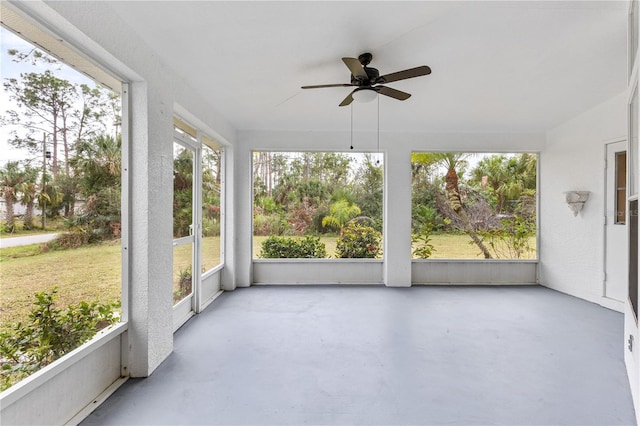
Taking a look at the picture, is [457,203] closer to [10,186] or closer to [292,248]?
[292,248]

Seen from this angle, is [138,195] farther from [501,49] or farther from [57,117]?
[501,49]

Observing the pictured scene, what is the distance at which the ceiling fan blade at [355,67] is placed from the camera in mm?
Answer: 2458

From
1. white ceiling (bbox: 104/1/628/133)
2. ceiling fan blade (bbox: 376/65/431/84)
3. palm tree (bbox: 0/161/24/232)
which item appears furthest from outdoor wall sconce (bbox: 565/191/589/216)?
palm tree (bbox: 0/161/24/232)

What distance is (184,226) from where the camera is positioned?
140 inches

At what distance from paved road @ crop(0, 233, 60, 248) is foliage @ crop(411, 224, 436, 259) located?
15.5ft

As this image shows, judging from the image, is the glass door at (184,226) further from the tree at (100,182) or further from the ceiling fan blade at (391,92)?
the ceiling fan blade at (391,92)

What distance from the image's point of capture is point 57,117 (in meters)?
1.90

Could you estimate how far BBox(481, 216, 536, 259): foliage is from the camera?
5215 mm

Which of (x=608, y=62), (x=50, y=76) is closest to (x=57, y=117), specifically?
(x=50, y=76)

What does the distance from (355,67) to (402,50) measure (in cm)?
55

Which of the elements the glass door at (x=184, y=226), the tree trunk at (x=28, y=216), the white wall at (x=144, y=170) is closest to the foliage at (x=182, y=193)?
the glass door at (x=184, y=226)

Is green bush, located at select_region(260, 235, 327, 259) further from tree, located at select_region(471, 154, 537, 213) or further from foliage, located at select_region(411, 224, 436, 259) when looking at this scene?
tree, located at select_region(471, 154, 537, 213)

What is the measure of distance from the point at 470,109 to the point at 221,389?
13.9 feet

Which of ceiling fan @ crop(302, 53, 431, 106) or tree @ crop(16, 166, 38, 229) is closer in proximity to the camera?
tree @ crop(16, 166, 38, 229)
